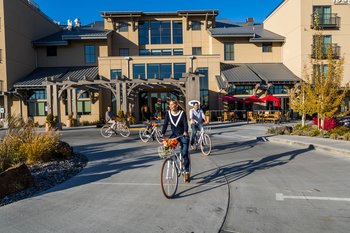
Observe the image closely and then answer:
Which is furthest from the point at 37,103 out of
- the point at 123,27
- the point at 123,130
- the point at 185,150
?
the point at 185,150

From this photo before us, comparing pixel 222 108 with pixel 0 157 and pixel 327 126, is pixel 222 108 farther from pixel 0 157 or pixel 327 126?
pixel 0 157

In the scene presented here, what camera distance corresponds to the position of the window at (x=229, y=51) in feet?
102

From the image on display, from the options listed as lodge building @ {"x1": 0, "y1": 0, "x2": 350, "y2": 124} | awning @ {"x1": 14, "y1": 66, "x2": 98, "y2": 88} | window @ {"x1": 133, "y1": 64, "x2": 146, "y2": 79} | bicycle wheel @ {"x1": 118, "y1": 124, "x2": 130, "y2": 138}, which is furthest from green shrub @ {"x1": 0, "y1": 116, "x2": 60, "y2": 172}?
window @ {"x1": 133, "y1": 64, "x2": 146, "y2": 79}

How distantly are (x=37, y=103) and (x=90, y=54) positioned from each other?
25.1ft

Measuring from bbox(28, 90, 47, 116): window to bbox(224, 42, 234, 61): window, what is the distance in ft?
65.1

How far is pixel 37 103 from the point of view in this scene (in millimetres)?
28719

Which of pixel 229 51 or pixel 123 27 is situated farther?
pixel 123 27

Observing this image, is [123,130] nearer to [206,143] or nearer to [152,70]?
[206,143]

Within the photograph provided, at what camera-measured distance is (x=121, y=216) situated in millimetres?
4445

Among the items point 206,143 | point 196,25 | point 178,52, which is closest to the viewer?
point 206,143

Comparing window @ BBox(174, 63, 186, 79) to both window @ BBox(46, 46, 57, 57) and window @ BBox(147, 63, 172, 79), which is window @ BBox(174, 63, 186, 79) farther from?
window @ BBox(46, 46, 57, 57)

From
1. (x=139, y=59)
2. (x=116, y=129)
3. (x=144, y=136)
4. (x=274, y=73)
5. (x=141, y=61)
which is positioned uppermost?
(x=139, y=59)

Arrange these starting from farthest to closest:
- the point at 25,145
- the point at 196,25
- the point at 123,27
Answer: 1. the point at 196,25
2. the point at 123,27
3. the point at 25,145

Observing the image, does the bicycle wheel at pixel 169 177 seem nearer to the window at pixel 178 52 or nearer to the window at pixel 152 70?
the window at pixel 152 70
